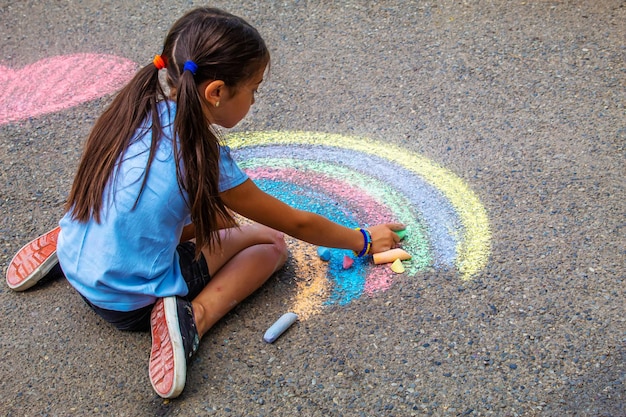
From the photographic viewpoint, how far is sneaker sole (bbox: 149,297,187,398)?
6.63 ft

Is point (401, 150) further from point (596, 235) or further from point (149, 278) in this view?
point (149, 278)

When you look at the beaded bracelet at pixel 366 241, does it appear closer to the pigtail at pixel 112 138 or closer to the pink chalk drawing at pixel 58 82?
the pigtail at pixel 112 138

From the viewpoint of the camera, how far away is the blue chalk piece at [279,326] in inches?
88.2

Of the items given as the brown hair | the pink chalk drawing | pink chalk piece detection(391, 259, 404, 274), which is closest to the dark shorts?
the brown hair

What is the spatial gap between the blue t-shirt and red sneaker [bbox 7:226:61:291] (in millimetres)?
347

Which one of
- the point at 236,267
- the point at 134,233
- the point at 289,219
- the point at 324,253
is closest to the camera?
the point at 134,233

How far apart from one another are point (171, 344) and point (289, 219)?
1.80ft

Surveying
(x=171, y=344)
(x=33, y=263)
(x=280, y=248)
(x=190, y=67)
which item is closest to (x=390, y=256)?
(x=280, y=248)

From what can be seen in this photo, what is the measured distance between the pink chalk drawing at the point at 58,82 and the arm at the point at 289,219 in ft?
6.10

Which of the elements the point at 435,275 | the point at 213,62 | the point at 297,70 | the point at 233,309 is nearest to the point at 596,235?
the point at 435,275

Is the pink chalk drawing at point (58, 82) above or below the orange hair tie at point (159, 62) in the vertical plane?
below

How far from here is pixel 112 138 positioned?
2047mm

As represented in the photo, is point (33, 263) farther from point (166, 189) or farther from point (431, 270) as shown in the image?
point (431, 270)

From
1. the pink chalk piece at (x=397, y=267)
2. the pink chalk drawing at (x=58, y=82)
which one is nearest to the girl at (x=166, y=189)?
the pink chalk piece at (x=397, y=267)
